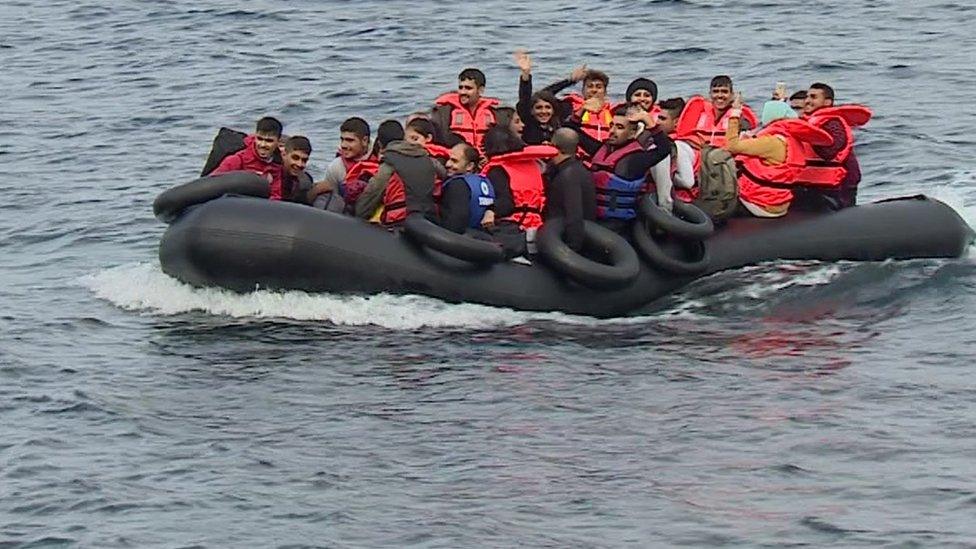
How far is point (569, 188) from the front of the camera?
15.2 m

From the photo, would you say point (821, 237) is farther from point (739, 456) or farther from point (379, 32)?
point (379, 32)

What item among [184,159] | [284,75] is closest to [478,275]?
[184,159]

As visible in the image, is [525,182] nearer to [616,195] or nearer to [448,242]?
[616,195]

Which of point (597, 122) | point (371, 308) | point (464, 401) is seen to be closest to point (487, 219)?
point (371, 308)

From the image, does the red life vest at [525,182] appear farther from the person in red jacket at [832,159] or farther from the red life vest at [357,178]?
the person in red jacket at [832,159]

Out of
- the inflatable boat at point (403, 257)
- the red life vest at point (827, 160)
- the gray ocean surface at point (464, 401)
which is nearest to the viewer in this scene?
the gray ocean surface at point (464, 401)

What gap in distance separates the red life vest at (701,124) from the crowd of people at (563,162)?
0.06 ft

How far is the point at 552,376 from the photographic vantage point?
543 inches

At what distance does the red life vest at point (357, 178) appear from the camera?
→ 15.6m

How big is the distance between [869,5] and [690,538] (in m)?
22.3

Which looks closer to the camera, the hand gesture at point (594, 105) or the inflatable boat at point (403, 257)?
the inflatable boat at point (403, 257)

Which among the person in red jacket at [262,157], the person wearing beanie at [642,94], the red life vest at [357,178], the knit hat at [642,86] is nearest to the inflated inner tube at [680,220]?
the person wearing beanie at [642,94]

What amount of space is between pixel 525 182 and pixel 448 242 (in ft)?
3.17

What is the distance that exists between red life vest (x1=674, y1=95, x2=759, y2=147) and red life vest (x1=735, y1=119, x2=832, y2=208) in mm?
668
